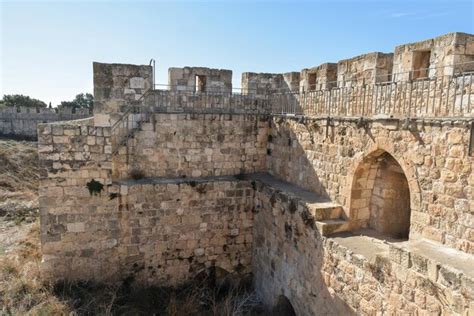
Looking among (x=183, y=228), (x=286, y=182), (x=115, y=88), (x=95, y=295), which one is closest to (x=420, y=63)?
(x=286, y=182)

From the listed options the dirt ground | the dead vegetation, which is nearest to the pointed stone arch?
the dead vegetation

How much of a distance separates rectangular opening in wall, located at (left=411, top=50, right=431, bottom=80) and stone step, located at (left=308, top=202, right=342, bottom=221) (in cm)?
231

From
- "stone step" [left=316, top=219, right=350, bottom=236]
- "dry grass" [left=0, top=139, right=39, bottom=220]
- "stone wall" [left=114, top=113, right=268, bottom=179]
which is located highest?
"stone wall" [left=114, top=113, right=268, bottom=179]

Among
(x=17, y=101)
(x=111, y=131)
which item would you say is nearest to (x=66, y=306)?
(x=111, y=131)

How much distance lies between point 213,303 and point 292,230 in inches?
97.3

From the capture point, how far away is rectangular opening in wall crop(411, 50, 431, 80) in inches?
193

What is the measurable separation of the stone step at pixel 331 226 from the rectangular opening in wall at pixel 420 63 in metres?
2.43

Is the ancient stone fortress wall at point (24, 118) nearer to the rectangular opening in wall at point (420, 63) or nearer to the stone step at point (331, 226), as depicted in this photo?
the stone step at point (331, 226)

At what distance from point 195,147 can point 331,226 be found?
145 inches

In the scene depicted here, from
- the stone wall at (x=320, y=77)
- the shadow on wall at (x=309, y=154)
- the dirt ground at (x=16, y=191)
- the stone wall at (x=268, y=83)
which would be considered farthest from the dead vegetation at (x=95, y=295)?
the stone wall at (x=320, y=77)

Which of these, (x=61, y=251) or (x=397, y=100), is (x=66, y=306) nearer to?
(x=61, y=251)

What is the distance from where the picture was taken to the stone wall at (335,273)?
362cm

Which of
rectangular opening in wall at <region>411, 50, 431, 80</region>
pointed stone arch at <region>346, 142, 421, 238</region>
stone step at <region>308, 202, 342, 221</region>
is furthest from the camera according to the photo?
stone step at <region>308, 202, 342, 221</region>

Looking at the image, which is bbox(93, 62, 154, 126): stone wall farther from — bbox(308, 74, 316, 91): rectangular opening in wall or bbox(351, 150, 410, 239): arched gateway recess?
bbox(351, 150, 410, 239): arched gateway recess
